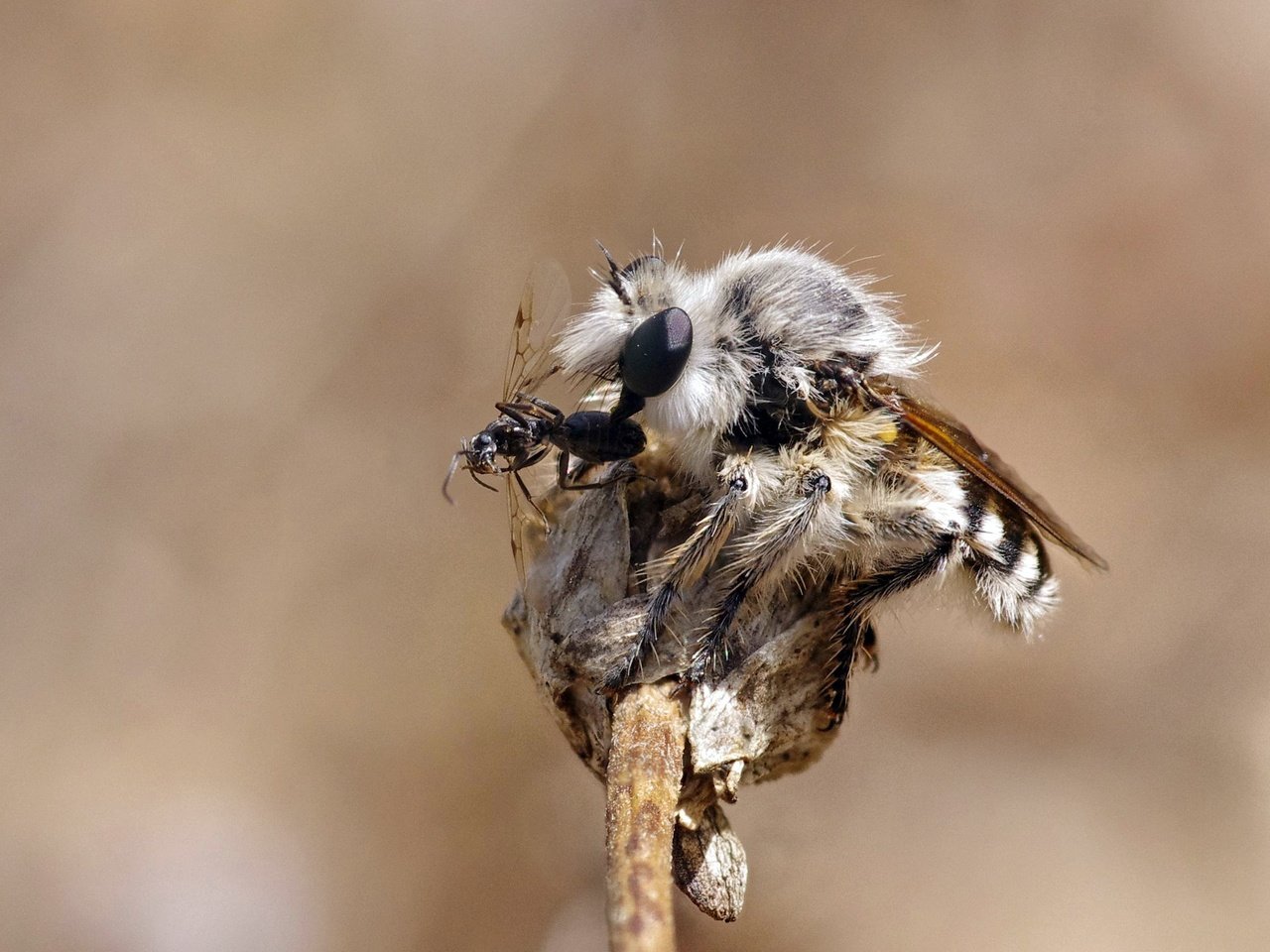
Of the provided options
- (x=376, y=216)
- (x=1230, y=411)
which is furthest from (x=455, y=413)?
(x=1230, y=411)

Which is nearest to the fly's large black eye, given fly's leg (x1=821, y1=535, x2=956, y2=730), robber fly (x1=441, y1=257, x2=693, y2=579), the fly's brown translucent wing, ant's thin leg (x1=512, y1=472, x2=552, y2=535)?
robber fly (x1=441, y1=257, x2=693, y2=579)

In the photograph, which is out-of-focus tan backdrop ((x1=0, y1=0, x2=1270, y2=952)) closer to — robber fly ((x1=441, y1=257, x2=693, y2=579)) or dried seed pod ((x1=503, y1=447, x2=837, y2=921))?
dried seed pod ((x1=503, y1=447, x2=837, y2=921))

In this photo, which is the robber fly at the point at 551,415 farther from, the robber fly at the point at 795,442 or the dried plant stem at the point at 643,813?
the dried plant stem at the point at 643,813

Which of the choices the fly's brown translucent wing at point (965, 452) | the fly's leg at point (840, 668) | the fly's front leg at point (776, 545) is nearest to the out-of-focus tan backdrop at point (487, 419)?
the fly's brown translucent wing at point (965, 452)

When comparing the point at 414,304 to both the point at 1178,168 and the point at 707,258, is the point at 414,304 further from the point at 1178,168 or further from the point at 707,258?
the point at 1178,168

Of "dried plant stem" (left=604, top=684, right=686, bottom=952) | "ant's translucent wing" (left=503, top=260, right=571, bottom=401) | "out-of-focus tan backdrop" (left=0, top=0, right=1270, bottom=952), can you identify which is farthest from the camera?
"out-of-focus tan backdrop" (left=0, top=0, right=1270, bottom=952)

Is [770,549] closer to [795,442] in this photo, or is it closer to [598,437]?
[795,442]

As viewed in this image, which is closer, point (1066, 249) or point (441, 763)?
point (441, 763)
